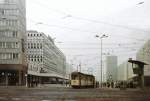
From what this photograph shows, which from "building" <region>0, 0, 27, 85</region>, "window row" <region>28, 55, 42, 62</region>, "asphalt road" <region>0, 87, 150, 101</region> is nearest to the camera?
"asphalt road" <region>0, 87, 150, 101</region>

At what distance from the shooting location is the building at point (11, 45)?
9138cm

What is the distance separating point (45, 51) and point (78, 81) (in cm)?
8218

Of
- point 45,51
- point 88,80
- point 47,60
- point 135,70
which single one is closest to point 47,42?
point 45,51

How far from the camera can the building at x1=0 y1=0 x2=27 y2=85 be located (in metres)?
91.4

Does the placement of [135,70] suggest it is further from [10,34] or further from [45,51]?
[45,51]

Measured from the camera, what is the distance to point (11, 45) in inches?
3625

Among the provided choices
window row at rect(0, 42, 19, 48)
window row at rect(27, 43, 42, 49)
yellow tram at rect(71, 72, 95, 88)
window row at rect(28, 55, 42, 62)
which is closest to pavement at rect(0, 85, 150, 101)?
yellow tram at rect(71, 72, 95, 88)

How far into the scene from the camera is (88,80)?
72.2 m

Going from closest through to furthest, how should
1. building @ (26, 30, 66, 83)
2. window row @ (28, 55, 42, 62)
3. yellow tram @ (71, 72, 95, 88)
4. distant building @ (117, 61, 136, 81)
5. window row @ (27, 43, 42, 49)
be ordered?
yellow tram @ (71, 72, 95, 88)
distant building @ (117, 61, 136, 81)
building @ (26, 30, 66, 83)
window row @ (27, 43, 42, 49)
window row @ (28, 55, 42, 62)

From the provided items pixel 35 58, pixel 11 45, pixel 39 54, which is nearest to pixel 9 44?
pixel 11 45

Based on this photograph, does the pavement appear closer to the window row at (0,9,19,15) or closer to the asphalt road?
the asphalt road

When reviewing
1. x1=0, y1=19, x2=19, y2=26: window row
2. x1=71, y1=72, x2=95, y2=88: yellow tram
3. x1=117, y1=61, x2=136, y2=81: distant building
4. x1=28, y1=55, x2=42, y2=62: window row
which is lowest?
x1=71, y1=72, x2=95, y2=88: yellow tram

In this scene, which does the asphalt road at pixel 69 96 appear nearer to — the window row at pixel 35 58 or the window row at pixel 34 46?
the window row at pixel 34 46

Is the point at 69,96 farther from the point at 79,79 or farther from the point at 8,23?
the point at 8,23
